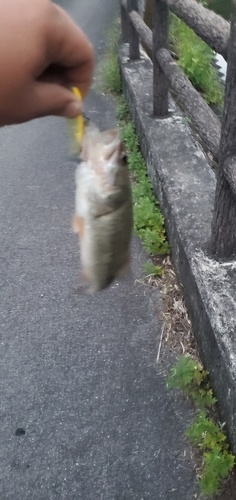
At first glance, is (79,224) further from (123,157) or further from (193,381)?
(193,381)

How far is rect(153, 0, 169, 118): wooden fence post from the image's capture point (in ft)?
11.7

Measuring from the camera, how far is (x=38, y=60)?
99 cm

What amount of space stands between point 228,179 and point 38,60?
1.41 metres

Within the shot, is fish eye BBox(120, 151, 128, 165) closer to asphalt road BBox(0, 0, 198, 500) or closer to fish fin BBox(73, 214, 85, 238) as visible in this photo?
fish fin BBox(73, 214, 85, 238)

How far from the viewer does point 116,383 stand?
2578 mm

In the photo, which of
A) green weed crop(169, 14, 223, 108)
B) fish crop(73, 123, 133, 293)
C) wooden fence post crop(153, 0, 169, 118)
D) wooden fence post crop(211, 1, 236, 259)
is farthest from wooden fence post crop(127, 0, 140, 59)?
fish crop(73, 123, 133, 293)

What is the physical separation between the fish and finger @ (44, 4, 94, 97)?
0.13 m

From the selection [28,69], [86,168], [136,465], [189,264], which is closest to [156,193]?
[189,264]

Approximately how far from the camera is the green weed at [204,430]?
6.91ft

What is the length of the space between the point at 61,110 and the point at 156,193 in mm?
2510

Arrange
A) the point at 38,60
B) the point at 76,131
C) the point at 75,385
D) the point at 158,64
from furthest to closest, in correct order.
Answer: the point at 158,64, the point at 75,385, the point at 76,131, the point at 38,60

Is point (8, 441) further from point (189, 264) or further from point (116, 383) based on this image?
point (189, 264)

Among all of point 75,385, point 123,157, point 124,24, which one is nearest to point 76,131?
point 123,157

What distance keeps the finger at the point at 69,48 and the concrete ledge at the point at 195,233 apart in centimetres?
138
